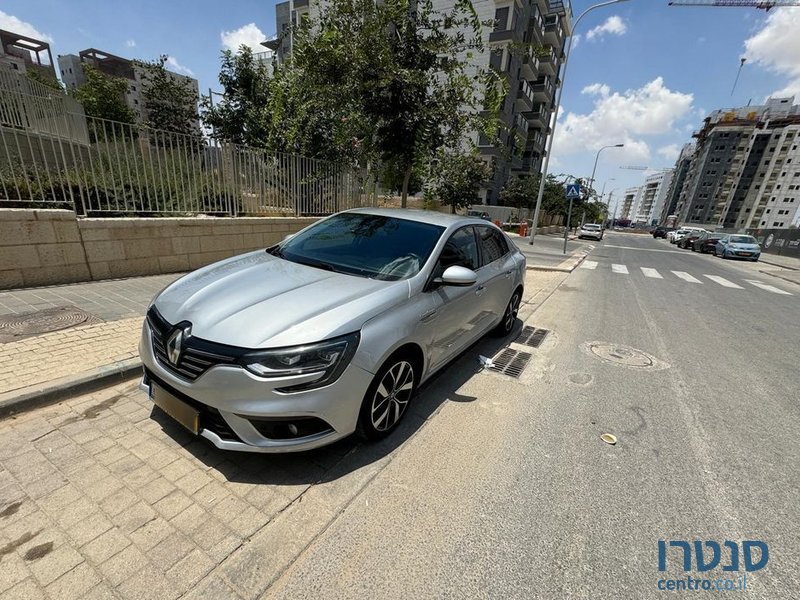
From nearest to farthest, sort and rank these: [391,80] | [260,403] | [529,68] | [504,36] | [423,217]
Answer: [260,403] < [423,217] < [391,80] < [504,36] < [529,68]

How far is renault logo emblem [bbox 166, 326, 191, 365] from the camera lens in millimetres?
2189

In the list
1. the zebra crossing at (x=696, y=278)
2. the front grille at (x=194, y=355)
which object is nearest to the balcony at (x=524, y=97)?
the zebra crossing at (x=696, y=278)

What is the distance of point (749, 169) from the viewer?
286ft

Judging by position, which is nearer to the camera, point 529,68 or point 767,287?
point 767,287

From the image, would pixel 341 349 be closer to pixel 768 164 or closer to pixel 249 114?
pixel 249 114

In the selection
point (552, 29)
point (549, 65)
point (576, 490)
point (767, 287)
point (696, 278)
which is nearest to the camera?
point (576, 490)

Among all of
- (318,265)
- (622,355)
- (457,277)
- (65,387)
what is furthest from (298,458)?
(622,355)

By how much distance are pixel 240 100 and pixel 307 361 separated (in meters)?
16.4

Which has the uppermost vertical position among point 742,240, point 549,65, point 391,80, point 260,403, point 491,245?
point 549,65

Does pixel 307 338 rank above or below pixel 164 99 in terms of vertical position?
below

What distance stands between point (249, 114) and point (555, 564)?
51.7ft

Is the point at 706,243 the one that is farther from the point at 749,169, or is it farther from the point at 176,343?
the point at 749,169

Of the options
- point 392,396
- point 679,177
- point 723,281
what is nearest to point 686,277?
point 723,281

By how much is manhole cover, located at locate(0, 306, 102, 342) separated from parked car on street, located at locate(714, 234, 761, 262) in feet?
A: 96.1
